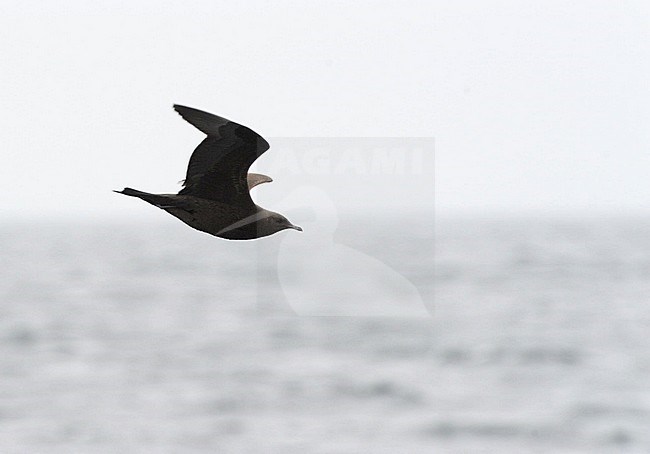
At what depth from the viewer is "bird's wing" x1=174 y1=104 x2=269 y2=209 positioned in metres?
7.43

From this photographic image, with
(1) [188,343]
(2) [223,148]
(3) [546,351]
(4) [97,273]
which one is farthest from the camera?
(4) [97,273]

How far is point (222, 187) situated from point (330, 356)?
60.0 m

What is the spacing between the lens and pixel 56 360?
224 feet

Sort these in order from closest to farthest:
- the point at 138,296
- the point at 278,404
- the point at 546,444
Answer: the point at 546,444, the point at 278,404, the point at 138,296

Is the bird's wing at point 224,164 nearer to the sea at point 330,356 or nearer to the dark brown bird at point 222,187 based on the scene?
the dark brown bird at point 222,187

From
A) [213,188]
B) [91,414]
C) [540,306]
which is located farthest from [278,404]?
[213,188]

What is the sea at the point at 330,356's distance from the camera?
51.8m

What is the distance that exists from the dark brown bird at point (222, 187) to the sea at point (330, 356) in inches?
1574

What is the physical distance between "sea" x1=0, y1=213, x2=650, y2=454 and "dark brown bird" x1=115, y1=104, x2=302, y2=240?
40.0 m

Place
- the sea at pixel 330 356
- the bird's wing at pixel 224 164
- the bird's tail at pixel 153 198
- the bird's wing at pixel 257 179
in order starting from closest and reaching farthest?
the bird's tail at pixel 153 198 < the bird's wing at pixel 224 164 < the bird's wing at pixel 257 179 < the sea at pixel 330 356

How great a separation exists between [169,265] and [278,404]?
7495 centimetres

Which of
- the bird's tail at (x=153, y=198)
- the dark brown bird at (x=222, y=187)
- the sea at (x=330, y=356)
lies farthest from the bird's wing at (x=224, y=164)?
the sea at (x=330, y=356)

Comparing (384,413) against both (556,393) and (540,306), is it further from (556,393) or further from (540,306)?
(540,306)

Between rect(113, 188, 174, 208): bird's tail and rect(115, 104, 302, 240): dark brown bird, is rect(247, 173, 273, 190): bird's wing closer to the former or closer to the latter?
rect(115, 104, 302, 240): dark brown bird
